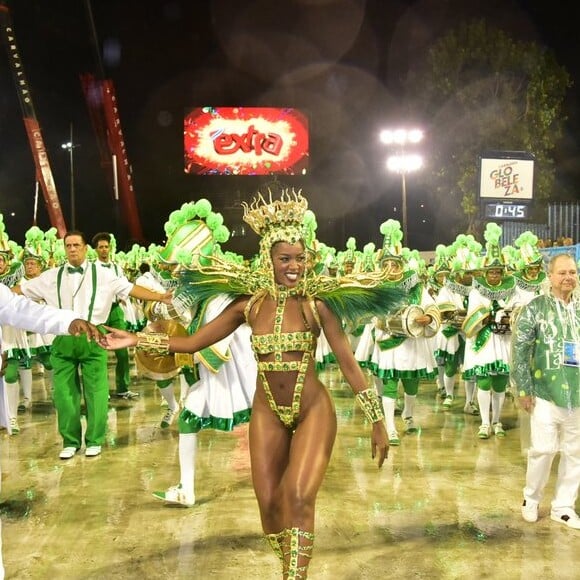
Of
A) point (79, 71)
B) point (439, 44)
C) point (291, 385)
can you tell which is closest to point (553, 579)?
point (291, 385)

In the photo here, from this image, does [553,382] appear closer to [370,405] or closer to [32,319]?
[370,405]

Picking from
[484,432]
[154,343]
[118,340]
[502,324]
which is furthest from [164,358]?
[502,324]

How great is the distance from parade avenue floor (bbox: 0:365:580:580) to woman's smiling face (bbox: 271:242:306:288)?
1890 millimetres

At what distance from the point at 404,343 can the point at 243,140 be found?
3205cm

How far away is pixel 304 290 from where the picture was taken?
4516 millimetres

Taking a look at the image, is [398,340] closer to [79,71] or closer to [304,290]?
[304,290]

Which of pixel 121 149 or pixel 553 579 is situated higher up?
pixel 121 149

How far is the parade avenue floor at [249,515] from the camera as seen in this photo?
5152 millimetres

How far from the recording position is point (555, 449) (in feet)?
20.2

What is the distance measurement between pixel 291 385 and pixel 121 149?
90.0ft

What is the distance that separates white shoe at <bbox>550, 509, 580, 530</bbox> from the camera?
5.94 metres

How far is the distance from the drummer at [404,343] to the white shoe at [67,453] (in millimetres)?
3366

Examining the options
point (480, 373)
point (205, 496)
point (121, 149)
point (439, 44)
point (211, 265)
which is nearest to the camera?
point (211, 265)

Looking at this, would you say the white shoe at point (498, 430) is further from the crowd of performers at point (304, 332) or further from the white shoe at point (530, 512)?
the white shoe at point (530, 512)
